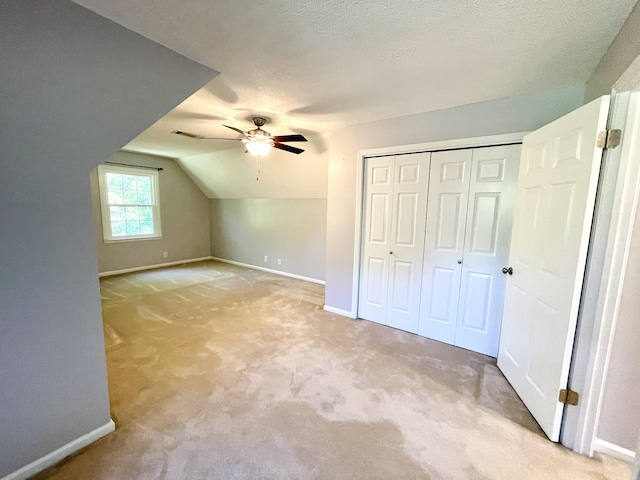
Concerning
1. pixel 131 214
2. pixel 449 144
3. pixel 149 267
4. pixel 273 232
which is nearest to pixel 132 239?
pixel 131 214

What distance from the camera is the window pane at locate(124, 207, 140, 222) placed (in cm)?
540

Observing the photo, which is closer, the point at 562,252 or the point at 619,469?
the point at 619,469

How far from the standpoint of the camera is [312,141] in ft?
12.7

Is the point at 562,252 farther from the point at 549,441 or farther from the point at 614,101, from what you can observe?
the point at 549,441

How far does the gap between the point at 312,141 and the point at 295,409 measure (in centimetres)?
327

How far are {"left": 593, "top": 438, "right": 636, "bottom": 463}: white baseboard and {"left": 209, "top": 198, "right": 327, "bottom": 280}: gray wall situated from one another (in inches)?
152

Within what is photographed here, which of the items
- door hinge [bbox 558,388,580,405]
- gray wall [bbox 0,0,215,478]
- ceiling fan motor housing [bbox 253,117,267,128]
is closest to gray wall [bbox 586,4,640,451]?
door hinge [bbox 558,388,580,405]

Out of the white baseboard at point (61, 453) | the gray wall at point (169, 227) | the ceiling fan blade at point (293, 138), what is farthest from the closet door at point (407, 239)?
the gray wall at point (169, 227)

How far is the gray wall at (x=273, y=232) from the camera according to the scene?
202 inches

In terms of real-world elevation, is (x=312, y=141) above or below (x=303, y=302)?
above

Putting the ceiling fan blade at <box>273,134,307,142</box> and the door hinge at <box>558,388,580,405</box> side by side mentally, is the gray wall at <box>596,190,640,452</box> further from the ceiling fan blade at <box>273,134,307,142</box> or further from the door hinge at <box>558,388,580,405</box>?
the ceiling fan blade at <box>273,134,307,142</box>

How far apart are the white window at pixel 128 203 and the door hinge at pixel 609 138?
21.0 feet

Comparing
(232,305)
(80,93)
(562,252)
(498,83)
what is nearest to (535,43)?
(498,83)

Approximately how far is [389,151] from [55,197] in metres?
2.74
